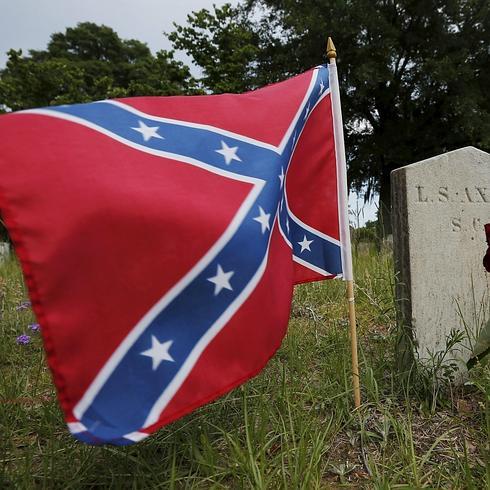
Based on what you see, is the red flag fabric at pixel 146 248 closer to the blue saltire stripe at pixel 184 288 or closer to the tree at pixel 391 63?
the blue saltire stripe at pixel 184 288

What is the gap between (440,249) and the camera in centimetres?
228

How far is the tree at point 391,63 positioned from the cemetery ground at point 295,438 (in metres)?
13.4

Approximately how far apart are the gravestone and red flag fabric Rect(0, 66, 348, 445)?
0.82m

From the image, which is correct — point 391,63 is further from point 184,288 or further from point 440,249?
point 184,288

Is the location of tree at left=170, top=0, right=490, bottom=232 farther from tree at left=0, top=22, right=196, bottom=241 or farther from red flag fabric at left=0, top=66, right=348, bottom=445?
red flag fabric at left=0, top=66, right=348, bottom=445

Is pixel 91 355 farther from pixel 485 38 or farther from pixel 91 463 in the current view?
pixel 485 38

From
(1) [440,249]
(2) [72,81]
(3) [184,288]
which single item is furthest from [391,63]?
(3) [184,288]

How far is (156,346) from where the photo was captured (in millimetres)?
1214

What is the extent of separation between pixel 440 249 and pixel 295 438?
116cm

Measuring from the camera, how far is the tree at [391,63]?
15555 millimetres

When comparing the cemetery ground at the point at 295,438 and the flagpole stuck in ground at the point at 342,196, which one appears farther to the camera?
the flagpole stuck in ground at the point at 342,196

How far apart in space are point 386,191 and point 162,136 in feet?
53.2

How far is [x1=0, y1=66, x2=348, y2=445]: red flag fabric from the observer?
1.10 metres

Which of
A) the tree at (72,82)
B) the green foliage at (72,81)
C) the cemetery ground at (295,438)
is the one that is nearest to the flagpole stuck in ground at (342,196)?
the cemetery ground at (295,438)
